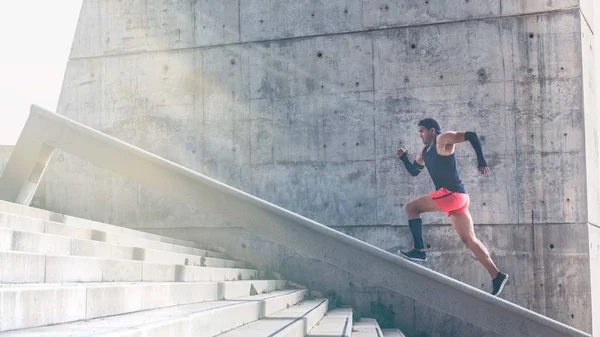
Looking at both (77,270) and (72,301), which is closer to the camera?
(72,301)

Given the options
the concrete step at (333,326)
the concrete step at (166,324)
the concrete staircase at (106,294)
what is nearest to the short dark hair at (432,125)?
the concrete step at (333,326)

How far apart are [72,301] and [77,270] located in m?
0.68

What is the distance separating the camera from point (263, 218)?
6.30 m

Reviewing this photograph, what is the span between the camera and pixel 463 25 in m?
11.0

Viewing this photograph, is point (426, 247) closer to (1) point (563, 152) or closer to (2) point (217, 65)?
(1) point (563, 152)

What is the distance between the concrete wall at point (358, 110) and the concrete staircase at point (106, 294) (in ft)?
15.1

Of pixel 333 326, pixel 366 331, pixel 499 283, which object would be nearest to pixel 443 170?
pixel 499 283

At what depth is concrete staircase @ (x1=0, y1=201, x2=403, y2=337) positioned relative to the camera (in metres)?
2.96

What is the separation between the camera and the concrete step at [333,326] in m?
6.15

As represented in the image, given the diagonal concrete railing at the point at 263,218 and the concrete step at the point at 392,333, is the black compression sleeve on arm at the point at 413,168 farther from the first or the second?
the diagonal concrete railing at the point at 263,218

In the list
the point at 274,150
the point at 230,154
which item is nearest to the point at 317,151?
the point at 274,150

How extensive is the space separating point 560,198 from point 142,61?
7479 mm

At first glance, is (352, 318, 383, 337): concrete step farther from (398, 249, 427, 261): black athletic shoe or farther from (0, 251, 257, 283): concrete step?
(0, 251, 257, 283): concrete step

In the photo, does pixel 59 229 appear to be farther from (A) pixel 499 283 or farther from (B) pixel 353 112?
(A) pixel 499 283
